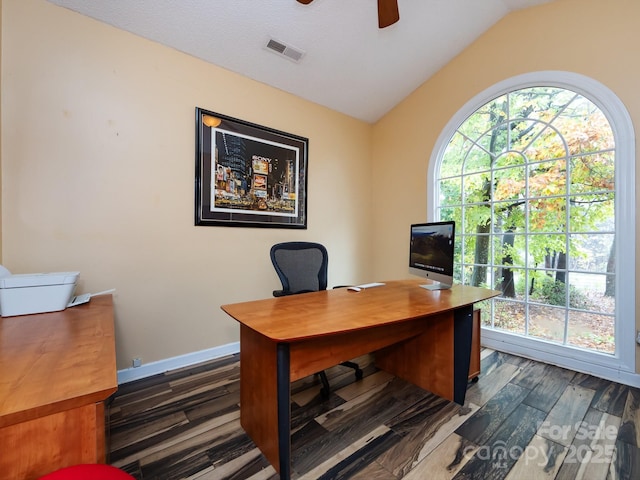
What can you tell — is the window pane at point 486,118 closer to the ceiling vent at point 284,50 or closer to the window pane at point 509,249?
the window pane at point 509,249

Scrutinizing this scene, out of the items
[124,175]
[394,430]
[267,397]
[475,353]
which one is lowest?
[394,430]

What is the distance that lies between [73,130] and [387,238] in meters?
3.25

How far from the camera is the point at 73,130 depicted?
1.88 m

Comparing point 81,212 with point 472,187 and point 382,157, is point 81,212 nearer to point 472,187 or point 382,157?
point 382,157

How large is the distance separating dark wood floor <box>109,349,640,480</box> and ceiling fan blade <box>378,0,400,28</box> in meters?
2.60

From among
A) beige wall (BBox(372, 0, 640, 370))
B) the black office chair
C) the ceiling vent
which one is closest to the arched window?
beige wall (BBox(372, 0, 640, 370))

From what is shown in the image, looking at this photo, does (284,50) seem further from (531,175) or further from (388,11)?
(531,175)

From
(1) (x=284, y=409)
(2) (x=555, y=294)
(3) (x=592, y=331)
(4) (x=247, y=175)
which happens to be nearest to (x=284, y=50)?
(4) (x=247, y=175)

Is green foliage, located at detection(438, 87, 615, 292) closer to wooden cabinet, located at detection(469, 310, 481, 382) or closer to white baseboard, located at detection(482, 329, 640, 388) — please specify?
white baseboard, located at detection(482, 329, 640, 388)

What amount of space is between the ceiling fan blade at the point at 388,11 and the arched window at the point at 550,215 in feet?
4.87

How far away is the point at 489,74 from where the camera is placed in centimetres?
272

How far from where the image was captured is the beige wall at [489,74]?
81.9 inches

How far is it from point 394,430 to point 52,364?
1.62m

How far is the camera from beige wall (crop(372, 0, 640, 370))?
2.08 meters
